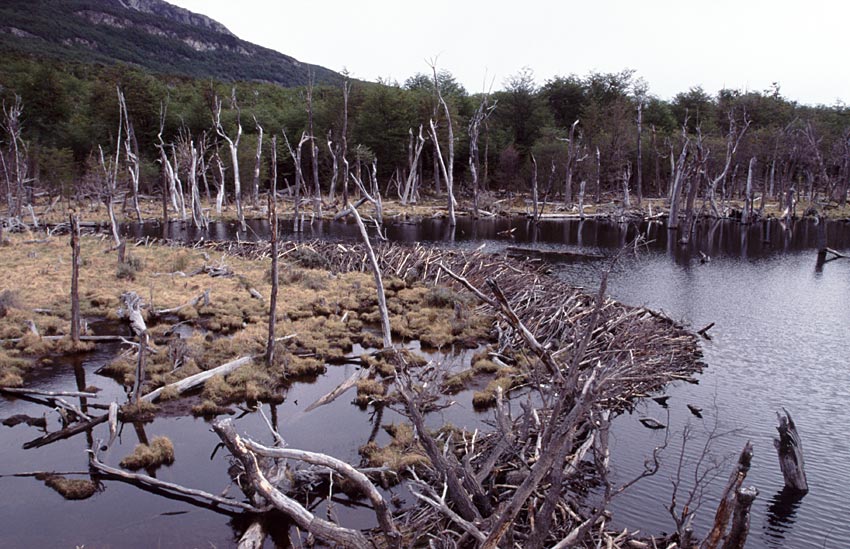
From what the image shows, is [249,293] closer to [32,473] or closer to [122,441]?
[122,441]

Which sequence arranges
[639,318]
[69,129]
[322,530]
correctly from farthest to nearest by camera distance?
[69,129] < [639,318] < [322,530]

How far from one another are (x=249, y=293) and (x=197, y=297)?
2.14 m

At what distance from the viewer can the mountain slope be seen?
121750 mm

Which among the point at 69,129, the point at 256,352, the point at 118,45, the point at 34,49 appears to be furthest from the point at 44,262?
the point at 118,45

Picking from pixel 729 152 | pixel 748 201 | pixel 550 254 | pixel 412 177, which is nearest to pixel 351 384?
pixel 550 254

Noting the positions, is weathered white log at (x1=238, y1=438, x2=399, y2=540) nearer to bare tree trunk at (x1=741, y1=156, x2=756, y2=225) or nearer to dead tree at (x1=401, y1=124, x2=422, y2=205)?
bare tree trunk at (x1=741, y1=156, x2=756, y2=225)

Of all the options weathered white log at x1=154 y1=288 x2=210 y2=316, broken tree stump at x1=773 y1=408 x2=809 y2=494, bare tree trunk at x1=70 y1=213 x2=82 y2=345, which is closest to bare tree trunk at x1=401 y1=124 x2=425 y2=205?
weathered white log at x1=154 y1=288 x2=210 y2=316

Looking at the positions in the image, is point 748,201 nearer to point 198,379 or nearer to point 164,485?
point 198,379

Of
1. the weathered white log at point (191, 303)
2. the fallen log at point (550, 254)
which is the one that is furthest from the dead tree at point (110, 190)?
the fallen log at point (550, 254)

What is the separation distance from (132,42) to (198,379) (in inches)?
6292

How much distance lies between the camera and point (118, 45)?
139500 mm

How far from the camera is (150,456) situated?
11.2m

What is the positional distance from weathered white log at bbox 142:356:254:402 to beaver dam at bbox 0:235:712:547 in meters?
0.06

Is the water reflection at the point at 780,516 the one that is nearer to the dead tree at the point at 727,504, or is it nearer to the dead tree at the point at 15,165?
the dead tree at the point at 727,504
